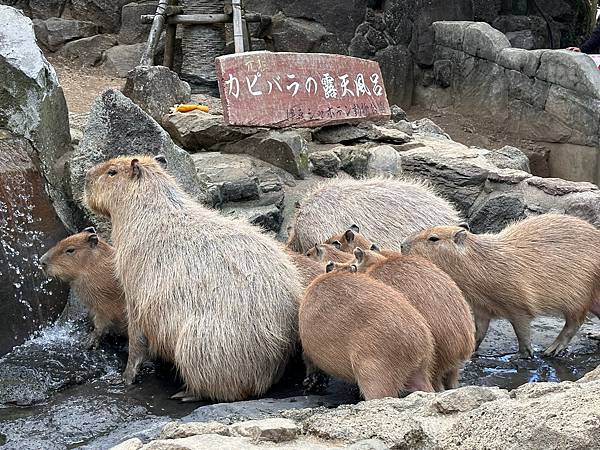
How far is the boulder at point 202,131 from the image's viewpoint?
6824 millimetres

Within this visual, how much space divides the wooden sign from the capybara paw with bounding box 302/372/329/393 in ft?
7.80

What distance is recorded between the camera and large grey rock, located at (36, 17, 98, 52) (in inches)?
468

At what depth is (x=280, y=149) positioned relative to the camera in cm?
673

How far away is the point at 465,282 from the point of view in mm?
5176

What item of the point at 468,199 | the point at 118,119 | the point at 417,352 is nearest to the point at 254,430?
the point at 417,352

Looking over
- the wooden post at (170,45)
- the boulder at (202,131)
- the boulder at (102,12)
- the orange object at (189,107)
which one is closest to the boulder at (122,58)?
the boulder at (102,12)

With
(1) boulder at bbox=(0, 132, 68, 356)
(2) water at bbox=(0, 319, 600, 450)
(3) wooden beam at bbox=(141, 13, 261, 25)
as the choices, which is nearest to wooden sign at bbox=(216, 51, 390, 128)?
(1) boulder at bbox=(0, 132, 68, 356)

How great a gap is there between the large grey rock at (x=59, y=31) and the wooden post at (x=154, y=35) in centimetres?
239


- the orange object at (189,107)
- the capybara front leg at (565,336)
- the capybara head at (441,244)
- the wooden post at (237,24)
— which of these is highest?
the wooden post at (237,24)

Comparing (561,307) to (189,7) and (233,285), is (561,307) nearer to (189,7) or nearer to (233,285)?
(233,285)

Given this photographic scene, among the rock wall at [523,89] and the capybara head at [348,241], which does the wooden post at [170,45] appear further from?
the capybara head at [348,241]

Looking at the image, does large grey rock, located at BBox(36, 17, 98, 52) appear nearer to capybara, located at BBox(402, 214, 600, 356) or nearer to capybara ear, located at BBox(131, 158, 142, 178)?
capybara ear, located at BBox(131, 158, 142, 178)

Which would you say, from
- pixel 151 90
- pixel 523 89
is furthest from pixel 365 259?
pixel 523 89

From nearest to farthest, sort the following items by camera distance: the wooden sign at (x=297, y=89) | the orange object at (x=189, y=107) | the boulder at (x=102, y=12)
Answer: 1. the wooden sign at (x=297, y=89)
2. the orange object at (x=189, y=107)
3. the boulder at (x=102, y=12)
